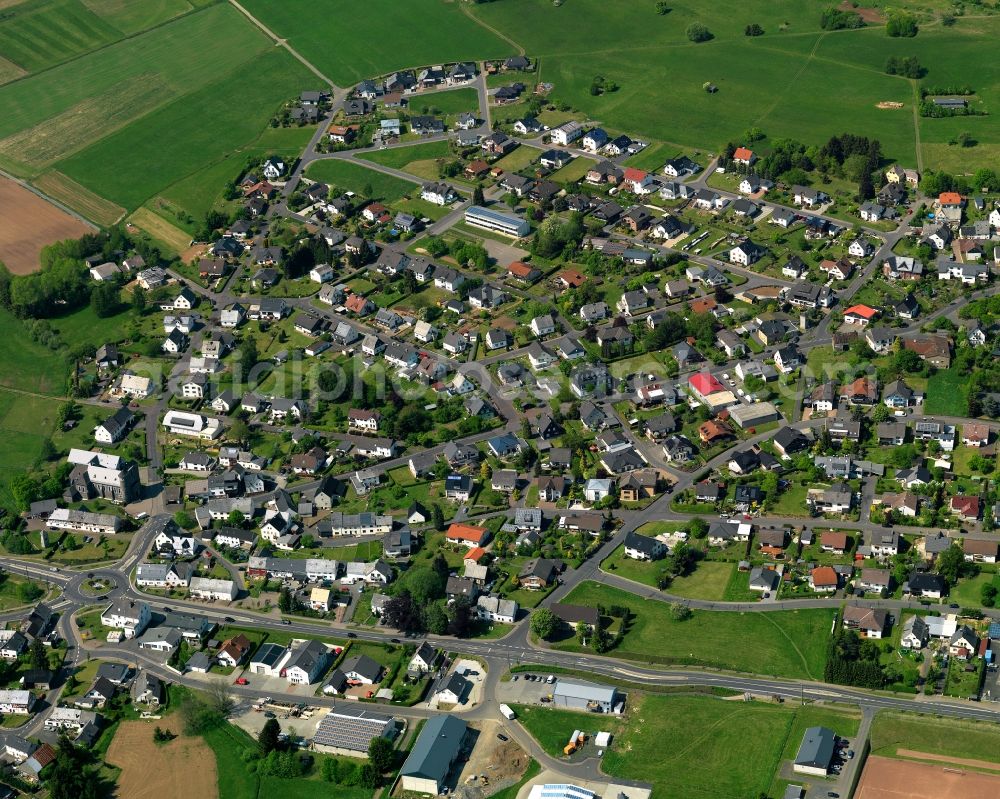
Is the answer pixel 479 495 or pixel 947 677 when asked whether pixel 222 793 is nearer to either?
pixel 479 495

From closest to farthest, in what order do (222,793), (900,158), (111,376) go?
(222,793)
(111,376)
(900,158)

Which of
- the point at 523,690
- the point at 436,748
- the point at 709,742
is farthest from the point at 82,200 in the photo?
the point at 709,742

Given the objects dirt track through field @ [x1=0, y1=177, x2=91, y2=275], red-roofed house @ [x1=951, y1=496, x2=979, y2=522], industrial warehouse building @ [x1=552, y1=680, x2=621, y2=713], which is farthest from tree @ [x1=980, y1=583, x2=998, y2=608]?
dirt track through field @ [x1=0, y1=177, x2=91, y2=275]

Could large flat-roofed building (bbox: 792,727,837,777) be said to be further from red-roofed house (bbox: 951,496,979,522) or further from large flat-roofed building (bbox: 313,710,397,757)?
large flat-roofed building (bbox: 313,710,397,757)

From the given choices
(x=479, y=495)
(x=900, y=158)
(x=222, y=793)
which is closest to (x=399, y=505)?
(x=479, y=495)

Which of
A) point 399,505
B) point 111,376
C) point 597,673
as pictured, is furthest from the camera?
point 111,376

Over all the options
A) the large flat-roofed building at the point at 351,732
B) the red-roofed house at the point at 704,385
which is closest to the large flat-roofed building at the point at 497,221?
the red-roofed house at the point at 704,385
